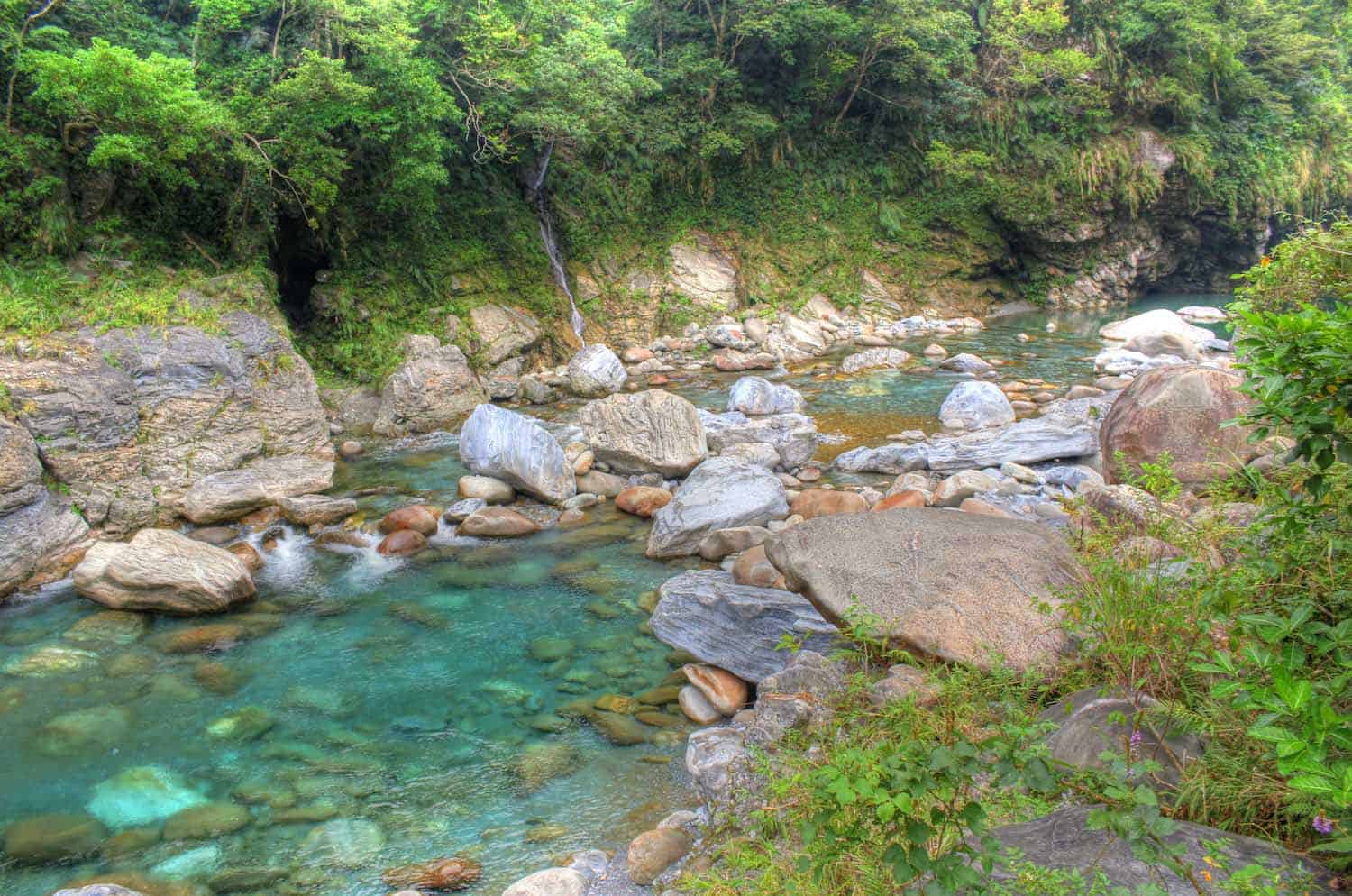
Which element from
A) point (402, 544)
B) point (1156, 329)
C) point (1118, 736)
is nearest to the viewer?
point (1118, 736)

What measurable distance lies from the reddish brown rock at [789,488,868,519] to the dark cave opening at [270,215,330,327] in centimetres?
908

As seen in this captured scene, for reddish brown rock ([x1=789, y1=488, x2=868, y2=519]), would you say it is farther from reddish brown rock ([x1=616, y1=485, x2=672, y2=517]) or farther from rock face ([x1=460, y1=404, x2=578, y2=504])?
rock face ([x1=460, y1=404, x2=578, y2=504])

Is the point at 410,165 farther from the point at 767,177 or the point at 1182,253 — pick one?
the point at 1182,253

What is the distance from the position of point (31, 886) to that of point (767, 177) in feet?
62.5

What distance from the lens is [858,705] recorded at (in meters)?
3.60

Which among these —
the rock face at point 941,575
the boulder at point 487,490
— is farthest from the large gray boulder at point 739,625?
the boulder at point 487,490

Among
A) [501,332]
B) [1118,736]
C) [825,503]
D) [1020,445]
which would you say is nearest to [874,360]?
[1020,445]

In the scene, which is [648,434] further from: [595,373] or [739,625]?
[595,373]

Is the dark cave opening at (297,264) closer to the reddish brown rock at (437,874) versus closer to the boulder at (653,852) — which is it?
the reddish brown rock at (437,874)

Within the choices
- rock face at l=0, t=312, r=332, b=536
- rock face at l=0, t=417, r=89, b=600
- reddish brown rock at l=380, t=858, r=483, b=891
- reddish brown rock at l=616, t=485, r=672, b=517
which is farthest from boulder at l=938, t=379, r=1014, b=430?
rock face at l=0, t=417, r=89, b=600

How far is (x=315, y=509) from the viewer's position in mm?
7602

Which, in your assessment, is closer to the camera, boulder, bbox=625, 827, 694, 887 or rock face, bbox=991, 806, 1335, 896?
rock face, bbox=991, 806, 1335, 896

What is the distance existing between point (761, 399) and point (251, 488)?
6507mm

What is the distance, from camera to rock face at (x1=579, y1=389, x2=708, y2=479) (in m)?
8.47
